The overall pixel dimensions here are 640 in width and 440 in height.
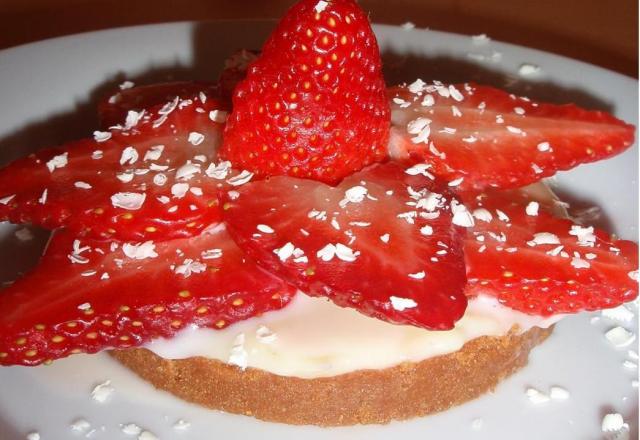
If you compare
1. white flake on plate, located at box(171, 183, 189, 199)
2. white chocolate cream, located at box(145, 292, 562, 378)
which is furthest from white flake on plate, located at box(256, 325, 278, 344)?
white flake on plate, located at box(171, 183, 189, 199)

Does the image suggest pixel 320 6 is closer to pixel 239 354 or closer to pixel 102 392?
pixel 239 354

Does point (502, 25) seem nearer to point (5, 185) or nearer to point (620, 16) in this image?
point (620, 16)

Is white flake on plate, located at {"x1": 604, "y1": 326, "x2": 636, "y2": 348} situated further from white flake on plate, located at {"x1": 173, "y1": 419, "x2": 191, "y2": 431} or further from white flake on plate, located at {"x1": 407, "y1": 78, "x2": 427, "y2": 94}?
white flake on plate, located at {"x1": 173, "y1": 419, "x2": 191, "y2": 431}

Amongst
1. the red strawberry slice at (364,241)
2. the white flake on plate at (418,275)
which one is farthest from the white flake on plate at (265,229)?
the white flake on plate at (418,275)

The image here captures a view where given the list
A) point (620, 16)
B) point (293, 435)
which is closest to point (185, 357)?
point (293, 435)

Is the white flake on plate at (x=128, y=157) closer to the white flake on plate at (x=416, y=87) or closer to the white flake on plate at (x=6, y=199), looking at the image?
the white flake on plate at (x=6, y=199)

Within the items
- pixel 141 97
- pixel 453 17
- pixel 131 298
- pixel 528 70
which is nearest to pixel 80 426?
pixel 131 298
